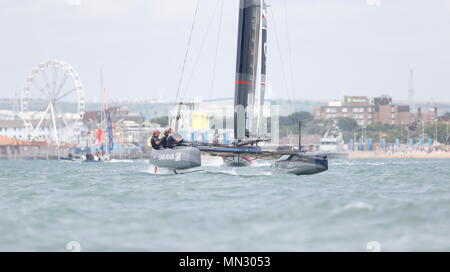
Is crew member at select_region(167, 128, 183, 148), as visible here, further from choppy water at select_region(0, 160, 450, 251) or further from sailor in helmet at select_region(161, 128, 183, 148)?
choppy water at select_region(0, 160, 450, 251)

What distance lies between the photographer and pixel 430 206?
17953 mm

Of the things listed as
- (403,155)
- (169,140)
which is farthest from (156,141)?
(403,155)

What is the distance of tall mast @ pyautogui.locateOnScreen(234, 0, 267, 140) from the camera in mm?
32531

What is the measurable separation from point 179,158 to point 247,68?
557 centimetres

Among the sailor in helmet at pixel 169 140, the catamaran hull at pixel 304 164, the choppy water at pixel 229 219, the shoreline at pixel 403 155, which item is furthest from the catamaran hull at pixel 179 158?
the shoreline at pixel 403 155

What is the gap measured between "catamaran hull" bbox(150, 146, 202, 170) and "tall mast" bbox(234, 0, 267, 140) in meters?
3.27

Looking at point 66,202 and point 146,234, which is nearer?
point 146,234

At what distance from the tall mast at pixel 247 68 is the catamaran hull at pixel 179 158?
3.27 metres

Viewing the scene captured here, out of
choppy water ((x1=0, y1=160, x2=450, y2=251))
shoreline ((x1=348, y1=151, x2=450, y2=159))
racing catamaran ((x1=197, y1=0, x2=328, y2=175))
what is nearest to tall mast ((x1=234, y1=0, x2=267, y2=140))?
racing catamaran ((x1=197, y1=0, x2=328, y2=175))

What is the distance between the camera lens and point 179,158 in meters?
29.2
